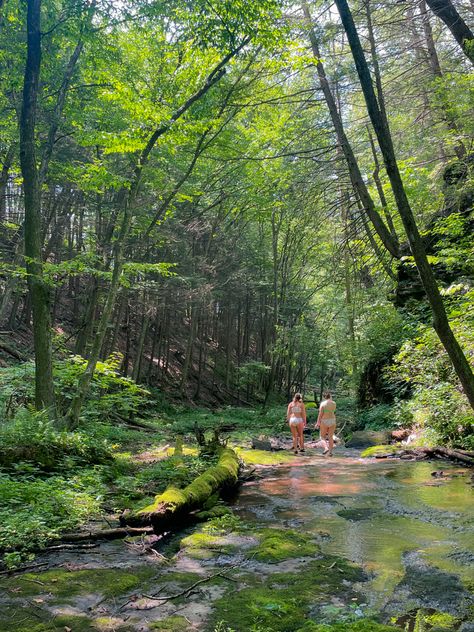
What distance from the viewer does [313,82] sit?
1597 centimetres

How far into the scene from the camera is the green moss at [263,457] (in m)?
11.3

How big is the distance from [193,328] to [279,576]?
20.3m

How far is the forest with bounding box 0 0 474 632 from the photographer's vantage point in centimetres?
417

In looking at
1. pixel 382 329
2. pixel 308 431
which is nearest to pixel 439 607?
pixel 382 329

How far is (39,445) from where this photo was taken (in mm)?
7609

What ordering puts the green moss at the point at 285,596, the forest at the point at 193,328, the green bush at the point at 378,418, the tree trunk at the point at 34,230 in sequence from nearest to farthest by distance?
the green moss at the point at 285,596 → the forest at the point at 193,328 → the tree trunk at the point at 34,230 → the green bush at the point at 378,418

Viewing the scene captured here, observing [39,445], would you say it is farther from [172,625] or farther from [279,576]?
[172,625]

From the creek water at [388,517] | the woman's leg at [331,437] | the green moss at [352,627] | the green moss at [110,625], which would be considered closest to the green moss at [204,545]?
the creek water at [388,517]

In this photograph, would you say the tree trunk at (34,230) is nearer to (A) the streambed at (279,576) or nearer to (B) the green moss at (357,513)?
(A) the streambed at (279,576)

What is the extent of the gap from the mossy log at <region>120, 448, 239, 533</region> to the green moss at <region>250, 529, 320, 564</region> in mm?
1092

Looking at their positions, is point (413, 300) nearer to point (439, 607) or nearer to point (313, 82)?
point (313, 82)

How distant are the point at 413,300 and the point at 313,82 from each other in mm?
8350

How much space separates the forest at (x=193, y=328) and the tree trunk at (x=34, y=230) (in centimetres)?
Result: 5

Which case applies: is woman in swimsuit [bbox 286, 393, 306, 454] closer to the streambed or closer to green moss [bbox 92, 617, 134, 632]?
the streambed
